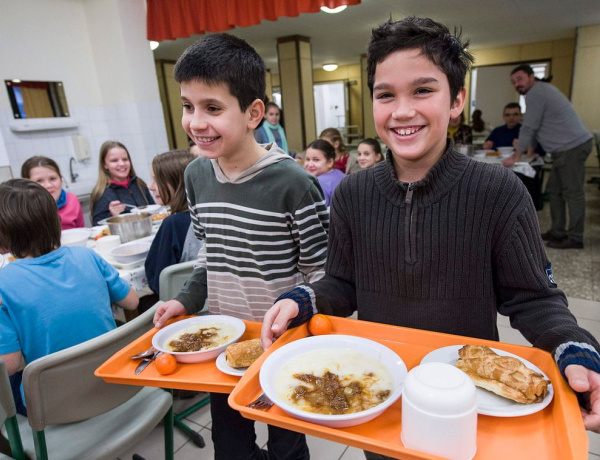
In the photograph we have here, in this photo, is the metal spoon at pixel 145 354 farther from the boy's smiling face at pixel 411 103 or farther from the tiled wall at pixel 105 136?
the tiled wall at pixel 105 136

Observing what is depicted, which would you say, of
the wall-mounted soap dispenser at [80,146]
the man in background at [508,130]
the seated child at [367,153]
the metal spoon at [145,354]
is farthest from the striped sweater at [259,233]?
the man in background at [508,130]

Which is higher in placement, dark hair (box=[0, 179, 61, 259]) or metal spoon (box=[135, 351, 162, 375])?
dark hair (box=[0, 179, 61, 259])

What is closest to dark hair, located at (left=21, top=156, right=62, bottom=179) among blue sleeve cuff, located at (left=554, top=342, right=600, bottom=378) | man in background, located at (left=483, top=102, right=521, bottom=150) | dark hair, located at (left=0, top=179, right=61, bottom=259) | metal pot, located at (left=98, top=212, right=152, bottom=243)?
metal pot, located at (left=98, top=212, right=152, bottom=243)

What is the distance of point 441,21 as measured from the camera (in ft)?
24.3

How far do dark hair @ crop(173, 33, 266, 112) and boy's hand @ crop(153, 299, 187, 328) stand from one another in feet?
1.99

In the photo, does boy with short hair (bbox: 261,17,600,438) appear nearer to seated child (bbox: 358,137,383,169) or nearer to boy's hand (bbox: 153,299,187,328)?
boy's hand (bbox: 153,299,187,328)

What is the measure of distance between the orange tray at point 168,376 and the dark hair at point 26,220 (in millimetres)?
735

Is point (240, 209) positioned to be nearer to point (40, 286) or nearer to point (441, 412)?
point (40, 286)

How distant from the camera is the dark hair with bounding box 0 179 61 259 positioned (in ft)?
4.62

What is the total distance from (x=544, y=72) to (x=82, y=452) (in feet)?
40.5

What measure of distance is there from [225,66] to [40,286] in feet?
3.16

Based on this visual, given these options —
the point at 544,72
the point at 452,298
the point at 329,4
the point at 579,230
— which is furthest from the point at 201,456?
the point at 544,72

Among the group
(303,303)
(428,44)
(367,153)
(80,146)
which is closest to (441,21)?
(367,153)

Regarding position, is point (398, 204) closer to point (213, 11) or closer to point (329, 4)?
point (329, 4)
